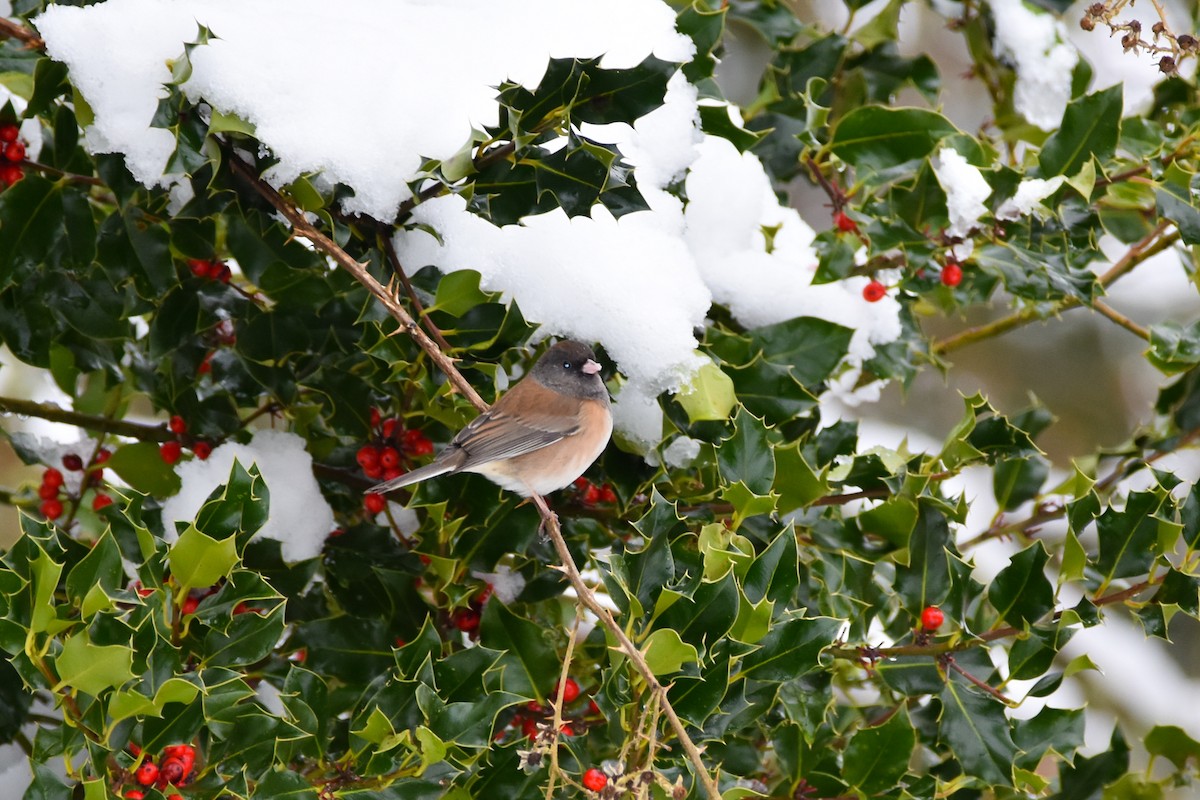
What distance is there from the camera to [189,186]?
1.97 metres

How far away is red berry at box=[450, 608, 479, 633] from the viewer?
6.59 ft

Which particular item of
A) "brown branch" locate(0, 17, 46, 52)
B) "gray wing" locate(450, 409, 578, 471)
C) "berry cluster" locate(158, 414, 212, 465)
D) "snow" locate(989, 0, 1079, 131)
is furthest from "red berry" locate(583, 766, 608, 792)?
"snow" locate(989, 0, 1079, 131)

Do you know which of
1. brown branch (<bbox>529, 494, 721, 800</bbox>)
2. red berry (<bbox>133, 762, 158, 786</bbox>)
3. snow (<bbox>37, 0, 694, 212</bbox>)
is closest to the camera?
brown branch (<bbox>529, 494, 721, 800</bbox>)

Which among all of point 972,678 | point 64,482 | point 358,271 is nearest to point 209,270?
point 358,271

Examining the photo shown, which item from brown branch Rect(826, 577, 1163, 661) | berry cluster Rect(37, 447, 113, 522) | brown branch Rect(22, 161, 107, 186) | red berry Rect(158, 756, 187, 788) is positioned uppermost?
brown branch Rect(22, 161, 107, 186)

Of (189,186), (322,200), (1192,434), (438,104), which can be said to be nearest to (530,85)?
(438,104)

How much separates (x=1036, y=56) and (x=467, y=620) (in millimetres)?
1953

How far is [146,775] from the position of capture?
1475mm

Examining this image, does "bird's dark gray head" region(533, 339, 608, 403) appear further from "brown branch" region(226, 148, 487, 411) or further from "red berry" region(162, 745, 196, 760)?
"red berry" region(162, 745, 196, 760)

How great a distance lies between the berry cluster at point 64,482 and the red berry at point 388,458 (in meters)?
0.63

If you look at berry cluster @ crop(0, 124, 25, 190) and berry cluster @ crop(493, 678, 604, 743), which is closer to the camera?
berry cluster @ crop(493, 678, 604, 743)

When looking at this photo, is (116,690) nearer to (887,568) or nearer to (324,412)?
(324,412)

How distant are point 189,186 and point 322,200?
394 mm

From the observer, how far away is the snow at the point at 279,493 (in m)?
2.00
